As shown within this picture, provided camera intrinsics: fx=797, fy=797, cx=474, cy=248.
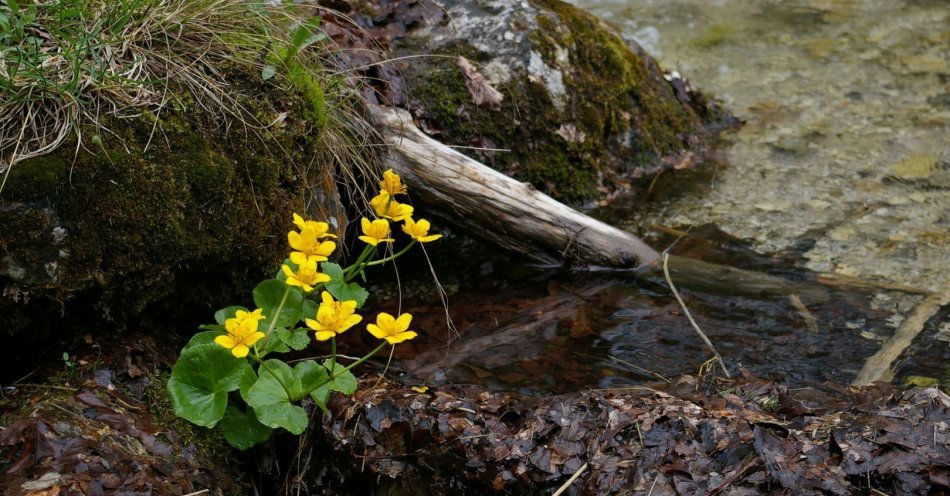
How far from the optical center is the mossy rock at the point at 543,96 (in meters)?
4.65

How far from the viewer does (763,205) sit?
499 centimetres

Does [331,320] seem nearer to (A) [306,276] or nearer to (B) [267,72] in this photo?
(A) [306,276]

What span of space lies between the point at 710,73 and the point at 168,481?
6.13 metres

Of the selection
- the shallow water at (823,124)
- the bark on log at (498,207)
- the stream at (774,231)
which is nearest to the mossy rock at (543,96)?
the stream at (774,231)

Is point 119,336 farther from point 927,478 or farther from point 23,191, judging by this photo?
point 927,478

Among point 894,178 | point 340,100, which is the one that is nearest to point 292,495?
point 340,100

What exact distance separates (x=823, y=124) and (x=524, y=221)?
3337mm

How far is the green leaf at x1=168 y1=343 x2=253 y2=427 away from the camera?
2.49m

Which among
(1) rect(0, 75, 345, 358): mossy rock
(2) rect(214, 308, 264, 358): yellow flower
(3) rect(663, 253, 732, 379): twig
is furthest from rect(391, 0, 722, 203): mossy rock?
(2) rect(214, 308, 264, 358): yellow flower

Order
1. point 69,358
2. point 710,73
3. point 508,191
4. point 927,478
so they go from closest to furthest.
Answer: point 927,478
point 69,358
point 508,191
point 710,73

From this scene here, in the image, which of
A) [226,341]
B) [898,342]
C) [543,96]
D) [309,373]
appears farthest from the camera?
[543,96]

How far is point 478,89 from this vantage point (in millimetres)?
4699

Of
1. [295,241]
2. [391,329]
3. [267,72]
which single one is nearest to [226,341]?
[295,241]

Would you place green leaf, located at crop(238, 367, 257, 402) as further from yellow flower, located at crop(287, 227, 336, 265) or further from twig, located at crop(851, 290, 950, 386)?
twig, located at crop(851, 290, 950, 386)
